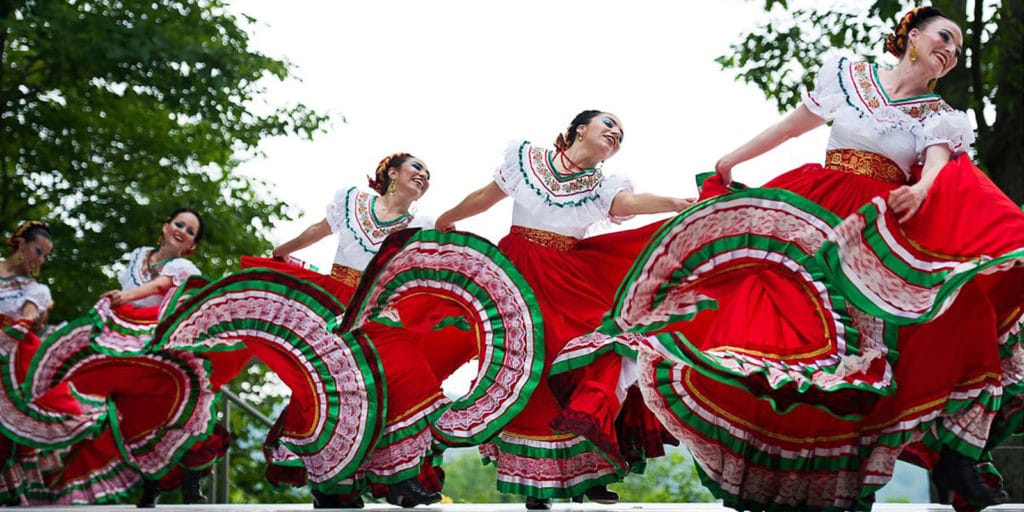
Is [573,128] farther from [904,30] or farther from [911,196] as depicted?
[911,196]

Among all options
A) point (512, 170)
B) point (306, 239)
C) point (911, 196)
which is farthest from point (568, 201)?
point (911, 196)

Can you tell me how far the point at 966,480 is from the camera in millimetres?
3902

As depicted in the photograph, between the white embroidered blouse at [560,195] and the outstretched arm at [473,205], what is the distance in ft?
0.28

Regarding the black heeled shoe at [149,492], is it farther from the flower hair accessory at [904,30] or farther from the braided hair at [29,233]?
the flower hair accessory at [904,30]

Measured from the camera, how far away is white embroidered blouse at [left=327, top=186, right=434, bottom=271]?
639 centimetres

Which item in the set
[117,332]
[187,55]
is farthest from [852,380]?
[187,55]

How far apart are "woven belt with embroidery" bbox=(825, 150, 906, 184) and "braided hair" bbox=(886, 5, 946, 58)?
40 centimetres

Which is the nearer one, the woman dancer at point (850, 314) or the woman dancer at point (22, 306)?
the woman dancer at point (850, 314)

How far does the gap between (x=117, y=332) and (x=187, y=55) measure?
4.84 metres

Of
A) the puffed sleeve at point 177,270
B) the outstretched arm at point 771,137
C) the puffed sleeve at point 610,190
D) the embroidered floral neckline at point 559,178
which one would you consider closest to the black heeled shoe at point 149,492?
the puffed sleeve at point 177,270

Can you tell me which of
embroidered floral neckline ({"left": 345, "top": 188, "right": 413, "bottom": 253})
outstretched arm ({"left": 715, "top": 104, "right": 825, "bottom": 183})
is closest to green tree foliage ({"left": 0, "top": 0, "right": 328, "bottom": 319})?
embroidered floral neckline ({"left": 345, "top": 188, "right": 413, "bottom": 253})

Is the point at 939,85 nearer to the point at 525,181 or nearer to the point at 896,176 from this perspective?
the point at 525,181

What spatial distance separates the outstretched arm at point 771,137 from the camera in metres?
4.34

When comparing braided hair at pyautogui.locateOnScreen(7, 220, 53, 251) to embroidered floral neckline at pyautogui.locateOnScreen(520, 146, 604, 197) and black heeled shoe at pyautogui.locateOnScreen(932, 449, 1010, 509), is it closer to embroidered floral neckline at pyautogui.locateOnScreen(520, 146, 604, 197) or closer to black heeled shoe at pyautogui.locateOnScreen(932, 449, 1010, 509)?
embroidered floral neckline at pyautogui.locateOnScreen(520, 146, 604, 197)
